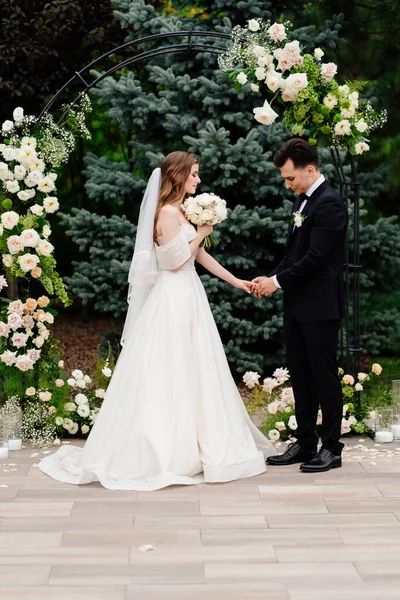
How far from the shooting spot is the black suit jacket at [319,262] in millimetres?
5430

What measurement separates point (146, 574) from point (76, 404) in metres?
2.80

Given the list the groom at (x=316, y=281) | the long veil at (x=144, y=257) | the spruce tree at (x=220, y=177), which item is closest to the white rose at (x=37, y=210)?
the long veil at (x=144, y=257)

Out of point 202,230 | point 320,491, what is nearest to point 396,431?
point 320,491

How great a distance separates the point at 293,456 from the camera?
5.81 m

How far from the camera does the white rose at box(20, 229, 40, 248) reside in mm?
6309

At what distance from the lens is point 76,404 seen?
661cm

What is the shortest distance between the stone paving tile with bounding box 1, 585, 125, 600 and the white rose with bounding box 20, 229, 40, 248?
2.96m

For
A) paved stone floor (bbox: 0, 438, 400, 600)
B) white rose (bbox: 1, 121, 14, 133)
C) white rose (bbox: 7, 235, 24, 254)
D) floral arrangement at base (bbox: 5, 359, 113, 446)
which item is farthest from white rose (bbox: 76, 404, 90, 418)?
white rose (bbox: 1, 121, 14, 133)

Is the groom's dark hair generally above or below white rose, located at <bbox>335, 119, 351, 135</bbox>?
below

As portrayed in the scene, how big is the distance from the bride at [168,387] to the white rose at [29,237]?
2.90 ft

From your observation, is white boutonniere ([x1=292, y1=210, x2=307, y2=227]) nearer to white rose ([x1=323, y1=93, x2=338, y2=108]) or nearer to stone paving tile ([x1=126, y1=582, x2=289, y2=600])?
white rose ([x1=323, y1=93, x2=338, y2=108])

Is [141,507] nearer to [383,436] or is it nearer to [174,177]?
[174,177]

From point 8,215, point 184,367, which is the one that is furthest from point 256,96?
point 184,367

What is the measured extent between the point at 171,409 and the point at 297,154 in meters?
1.59
